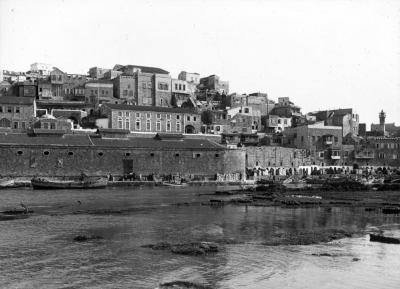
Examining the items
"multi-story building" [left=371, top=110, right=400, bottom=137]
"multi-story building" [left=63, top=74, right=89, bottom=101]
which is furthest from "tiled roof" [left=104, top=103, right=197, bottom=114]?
"multi-story building" [left=371, top=110, right=400, bottom=137]

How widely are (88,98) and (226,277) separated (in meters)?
70.7

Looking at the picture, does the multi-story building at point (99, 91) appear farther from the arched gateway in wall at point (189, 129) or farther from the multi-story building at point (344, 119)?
the multi-story building at point (344, 119)

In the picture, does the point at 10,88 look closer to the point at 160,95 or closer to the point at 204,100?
the point at 160,95

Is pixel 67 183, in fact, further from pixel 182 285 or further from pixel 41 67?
pixel 41 67

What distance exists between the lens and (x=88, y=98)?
81.1 meters

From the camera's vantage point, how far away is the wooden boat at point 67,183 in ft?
162

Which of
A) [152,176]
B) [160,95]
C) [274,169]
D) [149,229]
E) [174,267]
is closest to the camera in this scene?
[174,267]

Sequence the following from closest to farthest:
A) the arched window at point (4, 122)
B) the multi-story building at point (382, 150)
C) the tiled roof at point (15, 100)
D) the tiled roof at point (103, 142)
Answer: the tiled roof at point (103, 142) → the arched window at point (4, 122) → the tiled roof at point (15, 100) → the multi-story building at point (382, 150)

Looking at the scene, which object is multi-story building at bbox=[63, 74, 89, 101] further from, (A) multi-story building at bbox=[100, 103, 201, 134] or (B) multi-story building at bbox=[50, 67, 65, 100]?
(A) multi-story building at bbox=[100, 103, 201, 134]

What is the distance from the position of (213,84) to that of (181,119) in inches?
1250

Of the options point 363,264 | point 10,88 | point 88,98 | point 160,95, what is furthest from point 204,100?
point 363,264

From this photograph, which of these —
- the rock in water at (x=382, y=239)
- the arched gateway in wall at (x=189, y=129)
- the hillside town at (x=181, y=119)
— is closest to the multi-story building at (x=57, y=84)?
the hillside town at (x=181, y=119)

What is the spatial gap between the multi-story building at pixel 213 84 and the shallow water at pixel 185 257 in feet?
253

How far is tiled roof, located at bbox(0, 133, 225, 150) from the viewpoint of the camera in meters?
55.0
